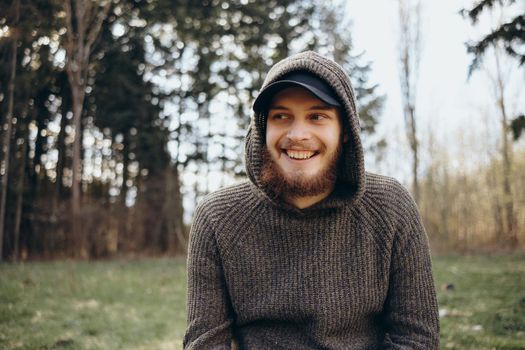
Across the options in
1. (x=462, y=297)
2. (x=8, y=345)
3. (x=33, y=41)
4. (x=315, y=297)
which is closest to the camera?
(x=315, y=297)

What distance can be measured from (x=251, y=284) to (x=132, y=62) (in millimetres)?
16715

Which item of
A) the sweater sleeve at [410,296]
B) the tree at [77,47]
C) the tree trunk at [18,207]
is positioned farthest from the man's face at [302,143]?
the tree trunk at [18,207]

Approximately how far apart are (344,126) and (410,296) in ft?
2.68

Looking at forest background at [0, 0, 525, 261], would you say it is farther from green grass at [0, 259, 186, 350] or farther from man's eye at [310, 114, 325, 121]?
man's eye at [310, 114, 325, 121]

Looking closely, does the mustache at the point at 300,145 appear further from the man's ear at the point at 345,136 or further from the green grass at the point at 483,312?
the green grass at the point at 483,312

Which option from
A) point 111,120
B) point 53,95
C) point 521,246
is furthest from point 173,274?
point 521,246

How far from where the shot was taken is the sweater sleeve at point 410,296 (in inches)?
77.5

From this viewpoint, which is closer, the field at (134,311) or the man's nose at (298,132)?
the man's nose at (298,132)

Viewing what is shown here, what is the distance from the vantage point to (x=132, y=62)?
682 inches

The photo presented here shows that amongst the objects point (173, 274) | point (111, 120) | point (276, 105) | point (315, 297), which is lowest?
point (173, 274)

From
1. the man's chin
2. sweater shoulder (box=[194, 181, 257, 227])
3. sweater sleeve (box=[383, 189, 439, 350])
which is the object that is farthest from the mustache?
sweater sleeve (box=[383, 189, 439, 350])

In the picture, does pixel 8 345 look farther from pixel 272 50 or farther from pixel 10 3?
pixel 272 50

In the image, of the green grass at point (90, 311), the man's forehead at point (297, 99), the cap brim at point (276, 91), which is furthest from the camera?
the green grass at point (90, 311)

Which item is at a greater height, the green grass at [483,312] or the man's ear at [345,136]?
the man's ear at [345,136]
